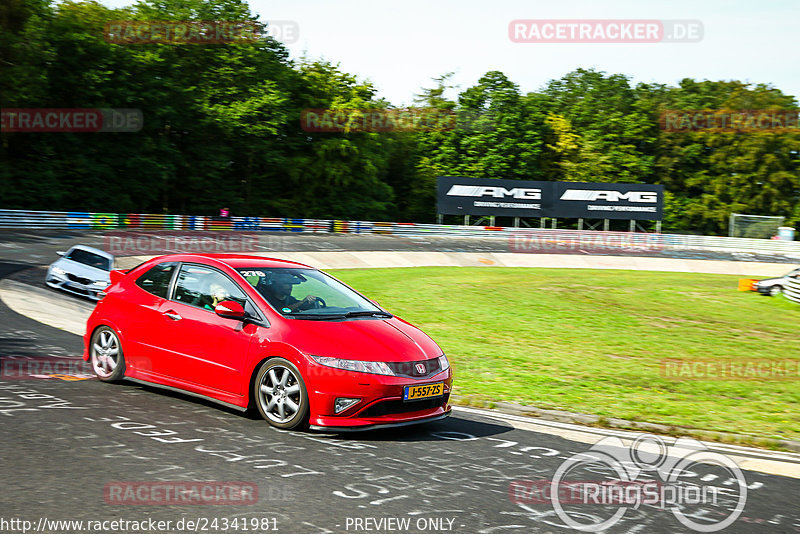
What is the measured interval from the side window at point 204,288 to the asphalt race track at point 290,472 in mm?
1046

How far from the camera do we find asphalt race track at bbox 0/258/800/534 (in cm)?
462

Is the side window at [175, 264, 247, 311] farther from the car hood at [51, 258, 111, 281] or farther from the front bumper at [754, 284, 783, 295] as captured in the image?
the front bumper at [754, 284, 783, 295]

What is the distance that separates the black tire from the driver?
203 cm

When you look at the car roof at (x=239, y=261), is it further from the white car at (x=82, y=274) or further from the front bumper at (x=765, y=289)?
the front bumper at (x=765, y=289)

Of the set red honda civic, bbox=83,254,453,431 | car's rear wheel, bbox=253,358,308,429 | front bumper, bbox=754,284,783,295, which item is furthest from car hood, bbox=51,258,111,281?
front bumper, bbox=754,284,783,295

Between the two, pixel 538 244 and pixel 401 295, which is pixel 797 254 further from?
pixel 401 295

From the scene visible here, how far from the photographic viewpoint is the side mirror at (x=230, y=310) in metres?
7.18

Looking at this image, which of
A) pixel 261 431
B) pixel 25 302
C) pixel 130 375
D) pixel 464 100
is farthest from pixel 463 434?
pixel 464 100

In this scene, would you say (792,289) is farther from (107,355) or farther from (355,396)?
(107,355)

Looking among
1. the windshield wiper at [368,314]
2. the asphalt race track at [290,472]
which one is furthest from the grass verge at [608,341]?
the windshield wiper at [368,314]

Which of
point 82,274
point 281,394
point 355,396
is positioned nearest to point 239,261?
point 281,394

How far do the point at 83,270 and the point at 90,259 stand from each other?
0.61 meters

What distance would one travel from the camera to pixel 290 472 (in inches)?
Answer: 218

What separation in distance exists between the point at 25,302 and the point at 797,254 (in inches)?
1931
